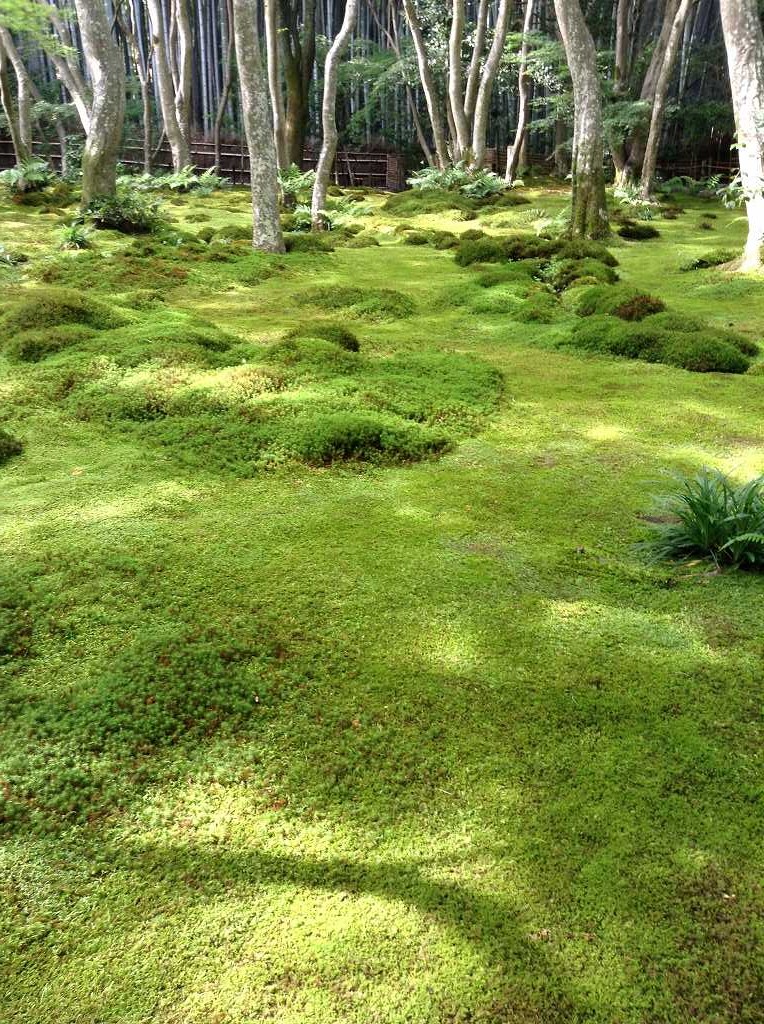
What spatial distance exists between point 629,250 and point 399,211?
7389 mm

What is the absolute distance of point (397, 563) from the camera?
356cm

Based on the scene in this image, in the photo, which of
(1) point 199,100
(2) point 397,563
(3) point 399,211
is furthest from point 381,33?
(2) point 397,563

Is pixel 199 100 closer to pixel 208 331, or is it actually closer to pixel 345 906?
pixel 208 331

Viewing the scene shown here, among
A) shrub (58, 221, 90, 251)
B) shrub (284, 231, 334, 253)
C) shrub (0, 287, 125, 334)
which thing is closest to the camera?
shrub (0, 287, 125, 334)

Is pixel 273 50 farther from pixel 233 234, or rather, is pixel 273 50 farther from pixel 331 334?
pixel 331 334

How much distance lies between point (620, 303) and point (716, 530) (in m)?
5.18

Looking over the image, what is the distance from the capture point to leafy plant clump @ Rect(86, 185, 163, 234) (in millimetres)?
12367

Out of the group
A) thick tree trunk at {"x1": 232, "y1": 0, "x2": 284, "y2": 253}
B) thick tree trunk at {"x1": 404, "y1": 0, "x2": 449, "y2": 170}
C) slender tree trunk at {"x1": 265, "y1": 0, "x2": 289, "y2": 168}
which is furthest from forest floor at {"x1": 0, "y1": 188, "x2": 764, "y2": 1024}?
thick tree trunk at {"x1": 404, "y1": 0, "x2": 449, "y2": 170}

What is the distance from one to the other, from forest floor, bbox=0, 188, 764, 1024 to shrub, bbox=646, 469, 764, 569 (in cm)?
12

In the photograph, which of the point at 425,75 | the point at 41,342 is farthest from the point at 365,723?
the point at 425,75

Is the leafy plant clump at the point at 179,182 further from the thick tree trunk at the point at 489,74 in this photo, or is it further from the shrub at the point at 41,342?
the shrub at the point at 41,342

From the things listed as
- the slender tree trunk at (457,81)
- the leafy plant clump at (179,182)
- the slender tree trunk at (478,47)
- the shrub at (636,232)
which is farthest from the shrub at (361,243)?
the slender tree trunk at (478,47)

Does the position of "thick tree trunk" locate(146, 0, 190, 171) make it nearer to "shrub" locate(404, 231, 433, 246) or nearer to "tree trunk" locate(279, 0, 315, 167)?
"tree trunk" locate(279, 0, 315, 167)

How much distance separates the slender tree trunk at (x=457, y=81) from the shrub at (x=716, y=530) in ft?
62.6
